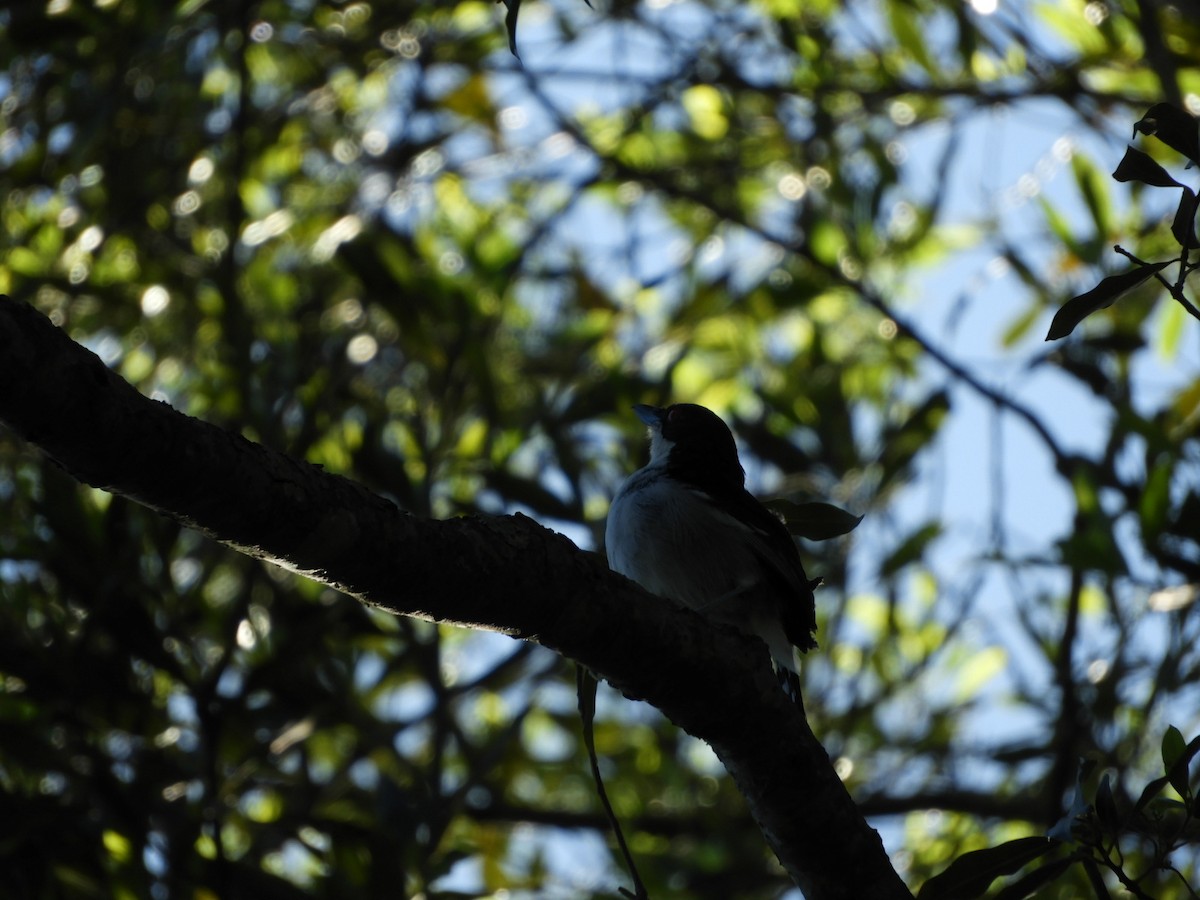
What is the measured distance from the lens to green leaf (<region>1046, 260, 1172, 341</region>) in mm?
2484

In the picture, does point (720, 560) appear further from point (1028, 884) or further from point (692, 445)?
point (1028, 884)

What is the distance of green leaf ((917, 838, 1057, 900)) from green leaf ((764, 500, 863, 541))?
833 millimetres

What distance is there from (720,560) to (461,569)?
5.94ft

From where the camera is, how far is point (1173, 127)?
96.4 inches

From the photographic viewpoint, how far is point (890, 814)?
6.09 metres

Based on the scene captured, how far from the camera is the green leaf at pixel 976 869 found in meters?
2.79

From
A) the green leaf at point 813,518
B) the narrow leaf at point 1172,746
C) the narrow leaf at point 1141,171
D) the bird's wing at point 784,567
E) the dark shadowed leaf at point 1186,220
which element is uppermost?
the bird's wing at point 784,567

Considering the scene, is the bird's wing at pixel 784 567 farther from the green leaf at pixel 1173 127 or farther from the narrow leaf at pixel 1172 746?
the green leaf at pixel 1173 127

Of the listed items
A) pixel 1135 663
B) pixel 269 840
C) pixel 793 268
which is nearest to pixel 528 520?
pixel 269 840

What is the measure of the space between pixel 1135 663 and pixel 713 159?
3758 millimetres

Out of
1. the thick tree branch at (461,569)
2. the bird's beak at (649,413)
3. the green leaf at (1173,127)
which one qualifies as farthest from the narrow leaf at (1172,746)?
the bird's beak at (649,413)

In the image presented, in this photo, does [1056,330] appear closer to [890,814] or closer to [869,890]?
[869,890]

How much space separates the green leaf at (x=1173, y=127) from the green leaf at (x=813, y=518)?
116 centimetres

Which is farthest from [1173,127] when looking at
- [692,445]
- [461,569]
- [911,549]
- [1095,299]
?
[911,549]
